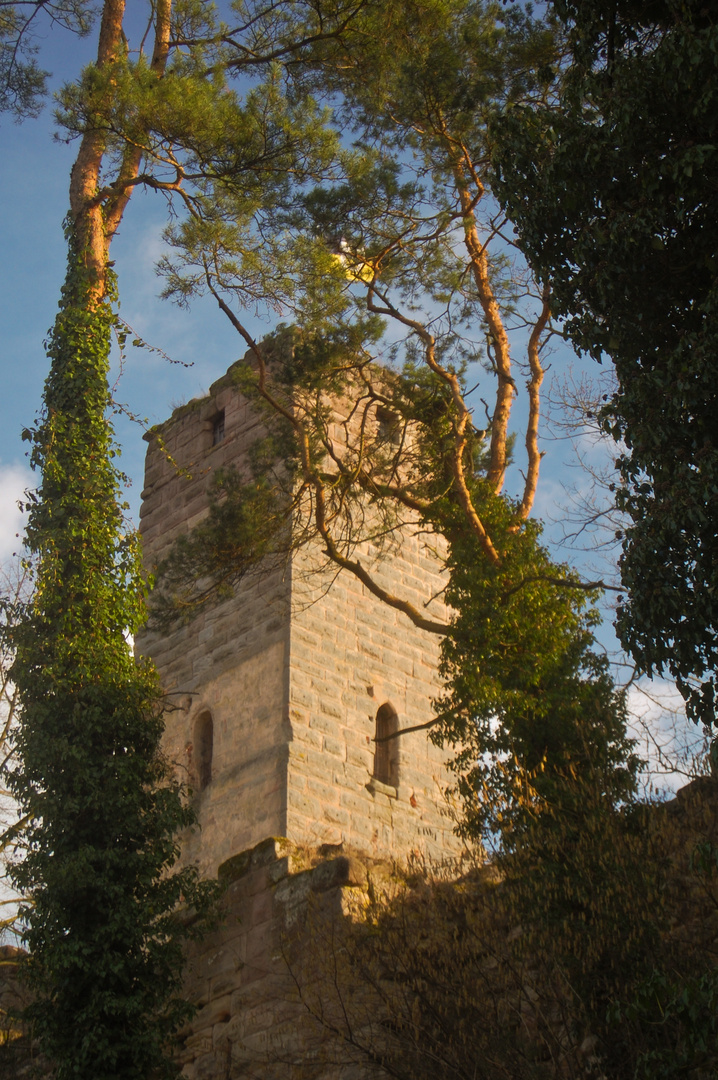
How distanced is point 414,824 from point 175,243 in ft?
17.9

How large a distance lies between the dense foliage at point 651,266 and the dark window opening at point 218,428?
754 cm

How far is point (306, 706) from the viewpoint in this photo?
10.4 meters

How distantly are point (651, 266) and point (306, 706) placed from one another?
19.8 feet

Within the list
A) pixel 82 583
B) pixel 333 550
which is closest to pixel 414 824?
pixel 333 550

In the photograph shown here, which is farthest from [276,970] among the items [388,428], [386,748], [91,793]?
[388,428]

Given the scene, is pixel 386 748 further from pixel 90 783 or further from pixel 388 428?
pixel 90 783

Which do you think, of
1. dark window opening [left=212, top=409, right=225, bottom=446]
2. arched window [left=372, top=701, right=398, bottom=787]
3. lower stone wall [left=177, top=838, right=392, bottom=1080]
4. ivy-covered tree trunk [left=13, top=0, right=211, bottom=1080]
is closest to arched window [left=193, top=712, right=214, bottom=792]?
arched window [left=372, top=701, right=398, bottom=787]

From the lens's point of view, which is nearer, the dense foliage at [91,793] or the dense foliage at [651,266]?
the dense foliage at [651,266]

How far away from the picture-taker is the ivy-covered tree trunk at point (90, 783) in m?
6.91

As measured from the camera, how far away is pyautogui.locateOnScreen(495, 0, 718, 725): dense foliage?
16.2ft

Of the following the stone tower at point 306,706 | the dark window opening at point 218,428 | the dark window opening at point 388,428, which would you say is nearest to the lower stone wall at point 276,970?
the stone tower at point 306,706

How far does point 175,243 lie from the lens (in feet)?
33.3

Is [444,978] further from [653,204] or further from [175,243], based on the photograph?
[175,243]

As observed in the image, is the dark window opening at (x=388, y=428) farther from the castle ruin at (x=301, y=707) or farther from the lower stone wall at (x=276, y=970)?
the lower stone wall at (x=276, y=970)
